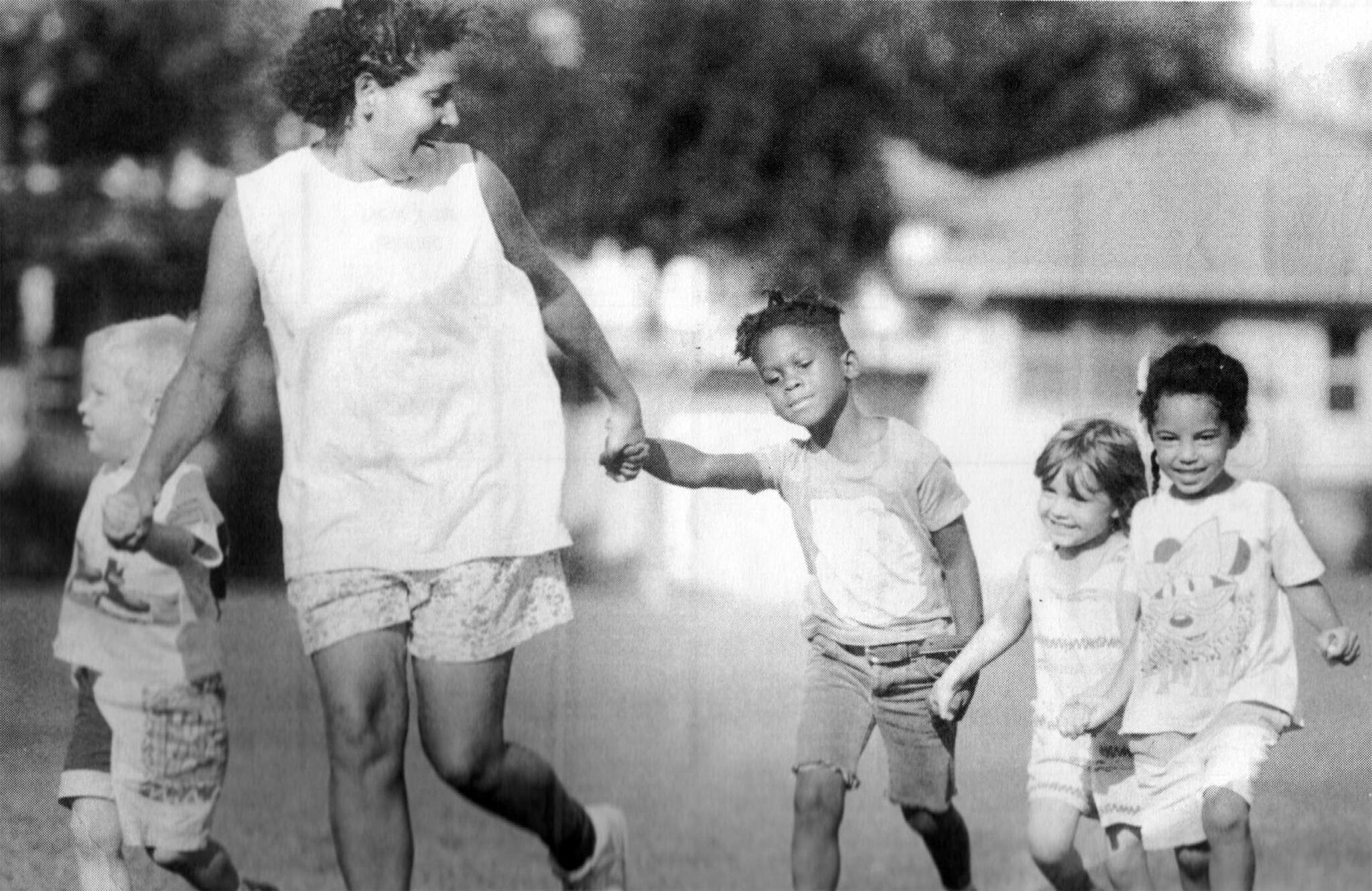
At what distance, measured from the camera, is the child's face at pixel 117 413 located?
445 cm

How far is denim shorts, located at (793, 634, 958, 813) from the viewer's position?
14.2ft

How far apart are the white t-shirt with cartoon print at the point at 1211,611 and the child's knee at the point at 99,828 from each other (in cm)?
251

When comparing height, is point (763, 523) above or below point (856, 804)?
above

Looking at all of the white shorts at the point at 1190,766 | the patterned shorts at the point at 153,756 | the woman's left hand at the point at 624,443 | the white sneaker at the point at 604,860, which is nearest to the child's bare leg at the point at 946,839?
the white shorts at the point at 1190,766

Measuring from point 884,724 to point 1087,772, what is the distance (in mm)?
549

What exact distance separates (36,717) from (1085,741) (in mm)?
2642

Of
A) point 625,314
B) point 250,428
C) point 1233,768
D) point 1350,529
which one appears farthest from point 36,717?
point 1350,529

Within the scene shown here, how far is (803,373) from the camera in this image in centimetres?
446

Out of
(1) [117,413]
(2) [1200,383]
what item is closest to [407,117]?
(1) [117,413]

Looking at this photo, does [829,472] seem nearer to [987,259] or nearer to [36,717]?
[987,259]

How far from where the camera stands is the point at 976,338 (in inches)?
180

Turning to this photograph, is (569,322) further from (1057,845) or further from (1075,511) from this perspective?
(1057,845)

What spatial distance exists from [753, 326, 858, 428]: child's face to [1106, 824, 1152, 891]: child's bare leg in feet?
4.13

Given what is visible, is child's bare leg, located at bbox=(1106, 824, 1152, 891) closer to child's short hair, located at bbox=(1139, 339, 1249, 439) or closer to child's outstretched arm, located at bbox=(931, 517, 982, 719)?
child's outstretched arm, located at bbox=(931, 517, 982, 719)
